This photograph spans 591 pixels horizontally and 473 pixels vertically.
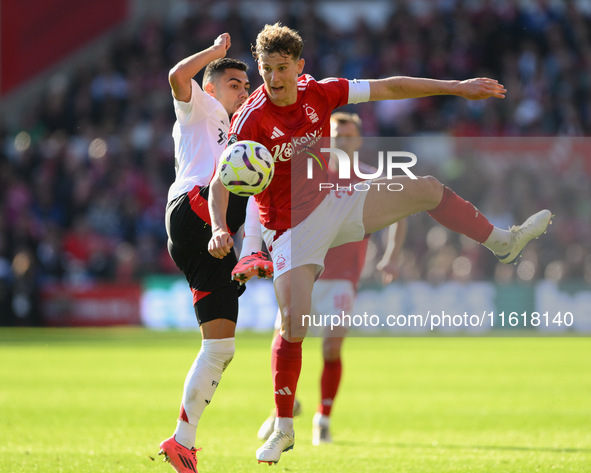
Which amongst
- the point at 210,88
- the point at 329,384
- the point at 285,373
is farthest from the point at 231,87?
the point at 329,384

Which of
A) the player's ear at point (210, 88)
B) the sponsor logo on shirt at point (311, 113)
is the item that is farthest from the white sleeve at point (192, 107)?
the sponsor logo on shirt at point (311, 113)

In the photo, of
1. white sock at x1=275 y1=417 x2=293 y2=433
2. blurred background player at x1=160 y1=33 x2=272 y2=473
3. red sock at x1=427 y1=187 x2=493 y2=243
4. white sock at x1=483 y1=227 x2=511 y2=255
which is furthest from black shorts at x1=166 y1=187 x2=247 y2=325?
white sock at x1=483 y1=227 x2=511 y2=255

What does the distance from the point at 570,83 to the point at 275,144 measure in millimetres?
16109

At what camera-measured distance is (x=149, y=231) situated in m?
19.6

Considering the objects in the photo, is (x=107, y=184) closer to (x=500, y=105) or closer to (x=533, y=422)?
(x=500, y=105)

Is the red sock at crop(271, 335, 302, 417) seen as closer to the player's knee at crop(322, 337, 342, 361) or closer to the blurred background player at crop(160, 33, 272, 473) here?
the blurred background player at crop(160, 33, 272, 473)

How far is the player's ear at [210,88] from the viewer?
6234 millimetres

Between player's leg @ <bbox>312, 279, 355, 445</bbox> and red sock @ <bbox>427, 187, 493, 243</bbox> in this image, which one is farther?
player's leg @ <bbox>312, 279, 355, 445</bbox>

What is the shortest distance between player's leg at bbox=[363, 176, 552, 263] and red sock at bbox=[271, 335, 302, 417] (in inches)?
36.5

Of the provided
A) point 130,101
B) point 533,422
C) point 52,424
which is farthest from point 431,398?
point 130,101

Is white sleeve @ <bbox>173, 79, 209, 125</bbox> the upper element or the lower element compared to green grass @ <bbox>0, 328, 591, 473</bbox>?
upper

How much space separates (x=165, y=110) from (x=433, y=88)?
677 inches

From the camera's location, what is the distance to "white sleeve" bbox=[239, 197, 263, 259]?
611 cm

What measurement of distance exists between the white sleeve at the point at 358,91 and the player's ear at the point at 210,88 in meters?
1.14
